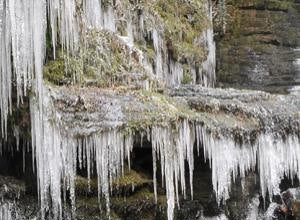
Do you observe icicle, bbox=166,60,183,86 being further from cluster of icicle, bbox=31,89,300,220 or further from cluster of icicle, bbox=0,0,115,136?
cluster of icicle, bbox=0,0,115,136

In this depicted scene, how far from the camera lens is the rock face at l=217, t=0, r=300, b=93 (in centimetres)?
1212

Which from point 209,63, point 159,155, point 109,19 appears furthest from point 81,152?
point 209,63

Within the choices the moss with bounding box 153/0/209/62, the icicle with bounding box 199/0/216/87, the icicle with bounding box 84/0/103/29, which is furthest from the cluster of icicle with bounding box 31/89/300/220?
the icicle with bounding box 199/0/216/87

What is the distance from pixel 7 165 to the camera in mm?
7223

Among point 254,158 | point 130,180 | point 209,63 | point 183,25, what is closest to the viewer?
point 130,180

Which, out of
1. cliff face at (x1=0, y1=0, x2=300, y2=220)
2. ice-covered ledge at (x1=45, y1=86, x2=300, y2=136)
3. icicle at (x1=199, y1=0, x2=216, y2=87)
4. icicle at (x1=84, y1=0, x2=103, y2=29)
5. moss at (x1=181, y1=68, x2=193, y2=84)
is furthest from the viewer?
icicle at (x1=199, y1=0, x2=216, y2=87)

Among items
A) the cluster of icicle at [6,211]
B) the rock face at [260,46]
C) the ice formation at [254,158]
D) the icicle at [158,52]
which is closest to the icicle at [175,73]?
the icicle at [158,52]

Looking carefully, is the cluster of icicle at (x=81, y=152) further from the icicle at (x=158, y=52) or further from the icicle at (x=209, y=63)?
the icicle at (x=209, y=63)

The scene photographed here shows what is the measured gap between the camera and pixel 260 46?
12.4 metres

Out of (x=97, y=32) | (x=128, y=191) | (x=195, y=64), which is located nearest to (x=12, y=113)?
(x=97, y=32)

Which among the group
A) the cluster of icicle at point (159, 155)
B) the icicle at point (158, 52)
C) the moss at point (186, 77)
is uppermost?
the icicle at point (158, 52)

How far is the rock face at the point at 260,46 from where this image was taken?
39.8ft

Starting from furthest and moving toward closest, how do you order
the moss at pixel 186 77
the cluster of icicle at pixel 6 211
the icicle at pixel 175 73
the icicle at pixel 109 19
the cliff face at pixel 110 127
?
the moss at pixel 186 77, the icicle at pixel 175 73, the icicle at pixel 109 19, the cluster of icicle at pixel 6 211, the cliff face at pixel 110 127

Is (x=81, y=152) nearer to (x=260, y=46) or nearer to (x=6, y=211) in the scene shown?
(x=6, y=211)
